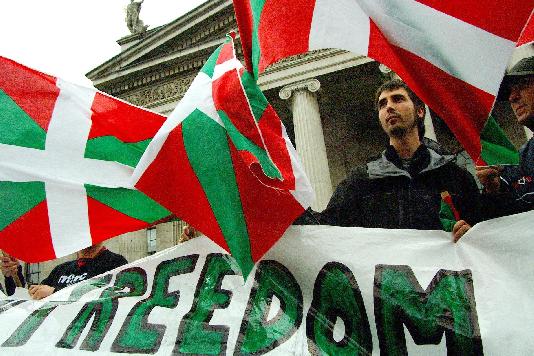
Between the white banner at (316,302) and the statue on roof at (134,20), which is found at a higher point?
the statue on roof at (134,20)

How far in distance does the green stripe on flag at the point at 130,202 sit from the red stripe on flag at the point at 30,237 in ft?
1.04

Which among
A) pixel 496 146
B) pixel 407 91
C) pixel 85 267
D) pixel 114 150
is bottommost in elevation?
pixel 85 267

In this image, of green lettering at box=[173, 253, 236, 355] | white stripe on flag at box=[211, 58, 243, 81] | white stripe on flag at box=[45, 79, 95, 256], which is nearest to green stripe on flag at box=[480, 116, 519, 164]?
white stripe on flag at box=[211, 58, 243, 81]

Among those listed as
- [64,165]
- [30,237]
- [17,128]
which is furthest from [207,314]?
[17,128]

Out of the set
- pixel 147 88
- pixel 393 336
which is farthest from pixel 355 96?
pixel 393 336

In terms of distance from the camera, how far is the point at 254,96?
1.89 m

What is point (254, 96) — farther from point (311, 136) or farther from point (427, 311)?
point (311, 136)

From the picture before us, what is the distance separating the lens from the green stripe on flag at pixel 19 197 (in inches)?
99.3

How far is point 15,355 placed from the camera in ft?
6.08

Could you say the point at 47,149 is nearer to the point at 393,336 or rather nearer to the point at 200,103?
the point at 200,103

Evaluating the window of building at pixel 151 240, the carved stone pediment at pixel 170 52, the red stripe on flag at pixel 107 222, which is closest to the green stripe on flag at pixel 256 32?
the red stripe on flag at pixel 107 222

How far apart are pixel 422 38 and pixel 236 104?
2.70 ft

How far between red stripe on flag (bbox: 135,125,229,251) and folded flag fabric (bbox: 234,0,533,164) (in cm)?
52

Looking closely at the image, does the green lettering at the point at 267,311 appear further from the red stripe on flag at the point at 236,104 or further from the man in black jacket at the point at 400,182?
the red stripe on flag at the point at 236,104
